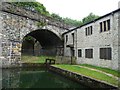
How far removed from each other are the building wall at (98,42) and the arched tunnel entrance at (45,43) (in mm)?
6094


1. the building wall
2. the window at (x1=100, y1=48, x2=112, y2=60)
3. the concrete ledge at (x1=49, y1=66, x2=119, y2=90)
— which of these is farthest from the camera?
the window at (x1=100, y1=48, x2=112, y2=60)

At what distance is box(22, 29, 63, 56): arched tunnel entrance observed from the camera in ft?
97.2

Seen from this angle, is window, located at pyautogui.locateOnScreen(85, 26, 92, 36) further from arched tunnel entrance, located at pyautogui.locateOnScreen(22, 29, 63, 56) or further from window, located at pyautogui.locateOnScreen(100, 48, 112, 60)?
arched tunnel entrance, located at pyautogui.locateOnScreen(22, 29, 63, 56)

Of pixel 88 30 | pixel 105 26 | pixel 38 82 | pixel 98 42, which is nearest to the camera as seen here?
pixel 38 82

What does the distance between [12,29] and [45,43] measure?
44.1 ft

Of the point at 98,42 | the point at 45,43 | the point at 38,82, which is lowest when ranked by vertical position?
the point at 38,82

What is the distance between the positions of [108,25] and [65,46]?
480 inches

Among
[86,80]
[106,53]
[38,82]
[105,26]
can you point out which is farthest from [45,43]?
[86,80]

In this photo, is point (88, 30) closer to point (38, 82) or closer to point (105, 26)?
point (105, 26)

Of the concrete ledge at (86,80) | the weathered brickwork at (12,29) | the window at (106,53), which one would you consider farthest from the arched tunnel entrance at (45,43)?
the concrete ledge at (86,80)

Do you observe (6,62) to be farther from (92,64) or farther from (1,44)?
(92,64)

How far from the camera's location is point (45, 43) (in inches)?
1411

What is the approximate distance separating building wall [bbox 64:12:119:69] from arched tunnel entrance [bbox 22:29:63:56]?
6094 millimetres

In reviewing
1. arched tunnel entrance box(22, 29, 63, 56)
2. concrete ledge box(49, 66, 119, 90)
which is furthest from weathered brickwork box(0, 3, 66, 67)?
concrete ledge box(49, 66, 119, 90)
